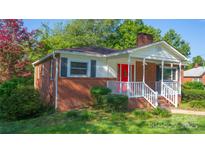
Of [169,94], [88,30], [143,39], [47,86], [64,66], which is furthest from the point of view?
[88,30]

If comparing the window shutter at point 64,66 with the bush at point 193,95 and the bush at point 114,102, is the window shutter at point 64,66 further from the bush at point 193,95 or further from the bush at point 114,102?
the bush at point 193,95

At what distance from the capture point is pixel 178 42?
4400cm

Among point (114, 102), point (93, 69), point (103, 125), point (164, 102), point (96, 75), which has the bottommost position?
point (103, 125)

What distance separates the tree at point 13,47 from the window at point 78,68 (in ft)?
17.6

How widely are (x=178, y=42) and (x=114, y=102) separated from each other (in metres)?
37.1

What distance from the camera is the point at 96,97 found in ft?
39.9

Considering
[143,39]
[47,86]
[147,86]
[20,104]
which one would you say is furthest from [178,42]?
A: [20,104]

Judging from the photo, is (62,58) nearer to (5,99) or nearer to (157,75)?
(5,99)

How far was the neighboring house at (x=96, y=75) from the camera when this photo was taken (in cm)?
1193

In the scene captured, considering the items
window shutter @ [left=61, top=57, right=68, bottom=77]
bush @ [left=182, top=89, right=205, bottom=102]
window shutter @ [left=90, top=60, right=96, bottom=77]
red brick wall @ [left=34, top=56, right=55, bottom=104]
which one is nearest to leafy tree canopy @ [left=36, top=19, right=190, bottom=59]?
bush @ [left=182, top=89, right=205, bottom=102]

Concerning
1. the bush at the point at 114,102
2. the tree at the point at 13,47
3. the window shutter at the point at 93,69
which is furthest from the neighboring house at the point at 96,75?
the tree at the point at 13,47

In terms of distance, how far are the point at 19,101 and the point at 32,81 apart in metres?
9.16

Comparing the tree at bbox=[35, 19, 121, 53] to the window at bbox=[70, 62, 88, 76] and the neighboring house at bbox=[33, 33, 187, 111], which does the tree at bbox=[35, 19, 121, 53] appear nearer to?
the neighboring house at bbox=[33, 33, 187, 111]

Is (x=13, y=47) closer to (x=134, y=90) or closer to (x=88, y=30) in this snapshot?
(x=134, y=90)
